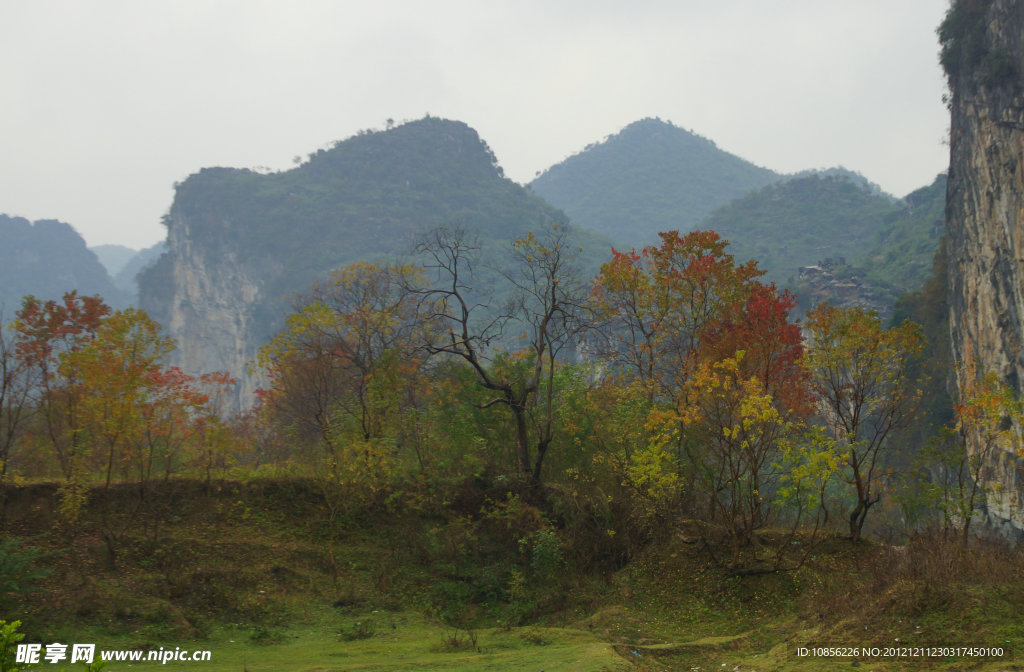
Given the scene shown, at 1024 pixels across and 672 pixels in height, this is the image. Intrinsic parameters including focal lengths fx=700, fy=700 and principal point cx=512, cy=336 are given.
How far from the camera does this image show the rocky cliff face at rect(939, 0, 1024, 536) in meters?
20.5

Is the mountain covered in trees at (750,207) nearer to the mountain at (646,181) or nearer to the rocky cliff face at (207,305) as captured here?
the mountain at (646,181)

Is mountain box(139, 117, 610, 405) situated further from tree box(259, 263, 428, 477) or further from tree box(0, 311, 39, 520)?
tree box(0, 311, 39, 520)

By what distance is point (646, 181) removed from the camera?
130625 mm

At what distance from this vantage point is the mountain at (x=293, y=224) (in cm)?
7919

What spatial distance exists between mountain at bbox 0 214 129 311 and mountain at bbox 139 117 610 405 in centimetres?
2195

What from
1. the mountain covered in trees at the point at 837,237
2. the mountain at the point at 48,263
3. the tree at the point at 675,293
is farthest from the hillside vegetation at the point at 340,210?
the tree at the point at 675,293

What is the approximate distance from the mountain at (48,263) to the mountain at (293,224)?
72.0 ft

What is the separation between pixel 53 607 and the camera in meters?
8.83

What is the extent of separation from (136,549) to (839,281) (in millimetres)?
47177

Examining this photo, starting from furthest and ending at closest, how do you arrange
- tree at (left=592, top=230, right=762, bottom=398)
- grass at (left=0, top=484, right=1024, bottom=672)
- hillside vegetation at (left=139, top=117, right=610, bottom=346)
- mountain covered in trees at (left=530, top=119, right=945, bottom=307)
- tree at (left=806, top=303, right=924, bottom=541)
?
1. hillside vegetation at (left=139, top=117, right=610, bottom=346)
2. mountain covered in trees at (left=530, top=119, right=945, bottom=307)
3. tree at (left=592, top=230, right=762, bottom=398)
4. tree at (left=806, top=303, right=924, bottom=541)
5. grass at (left=0, top=484, right=1024, bottom=672)

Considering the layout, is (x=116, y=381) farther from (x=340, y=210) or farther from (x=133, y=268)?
(x=133, y=268)

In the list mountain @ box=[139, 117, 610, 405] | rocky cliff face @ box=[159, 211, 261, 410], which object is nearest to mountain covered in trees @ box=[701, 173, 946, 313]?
mountain @ box=[139, 117, 610, 405]

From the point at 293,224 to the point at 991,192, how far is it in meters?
72.6

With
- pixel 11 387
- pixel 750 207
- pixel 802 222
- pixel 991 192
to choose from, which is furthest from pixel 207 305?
pixel 991 192
